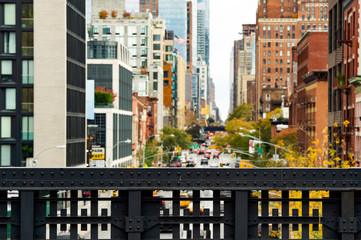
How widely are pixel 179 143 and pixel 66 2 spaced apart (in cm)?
8369

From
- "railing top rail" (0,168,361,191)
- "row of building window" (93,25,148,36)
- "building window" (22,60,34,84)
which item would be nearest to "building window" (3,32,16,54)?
"building window" (22,60,34,84)

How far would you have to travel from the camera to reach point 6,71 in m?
75.2

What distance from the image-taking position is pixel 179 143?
523ft

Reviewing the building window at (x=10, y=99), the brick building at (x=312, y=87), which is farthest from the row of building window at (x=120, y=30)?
the building window at (x=10, y=99)

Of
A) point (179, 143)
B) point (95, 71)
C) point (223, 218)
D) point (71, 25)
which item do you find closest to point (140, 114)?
point (179, 143)

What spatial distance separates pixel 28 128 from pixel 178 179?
66187 mm

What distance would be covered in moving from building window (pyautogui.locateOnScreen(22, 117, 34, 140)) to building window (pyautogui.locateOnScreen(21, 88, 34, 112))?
1065mm

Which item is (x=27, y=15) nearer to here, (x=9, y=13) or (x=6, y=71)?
(x=9, y=13)

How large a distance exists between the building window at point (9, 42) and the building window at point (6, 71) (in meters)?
1.19

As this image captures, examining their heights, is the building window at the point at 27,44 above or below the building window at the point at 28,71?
above

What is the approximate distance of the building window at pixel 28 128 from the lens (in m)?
75.9

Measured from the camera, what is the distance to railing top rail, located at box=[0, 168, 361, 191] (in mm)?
11977

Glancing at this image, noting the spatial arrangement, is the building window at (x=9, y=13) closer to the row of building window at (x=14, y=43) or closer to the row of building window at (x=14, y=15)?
the row of building window at (x=14, y=15)

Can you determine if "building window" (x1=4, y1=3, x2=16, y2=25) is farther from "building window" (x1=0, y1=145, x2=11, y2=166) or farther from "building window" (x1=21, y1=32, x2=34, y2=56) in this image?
"building window" (x1=0, y1=145, x2=11, y2=166)
